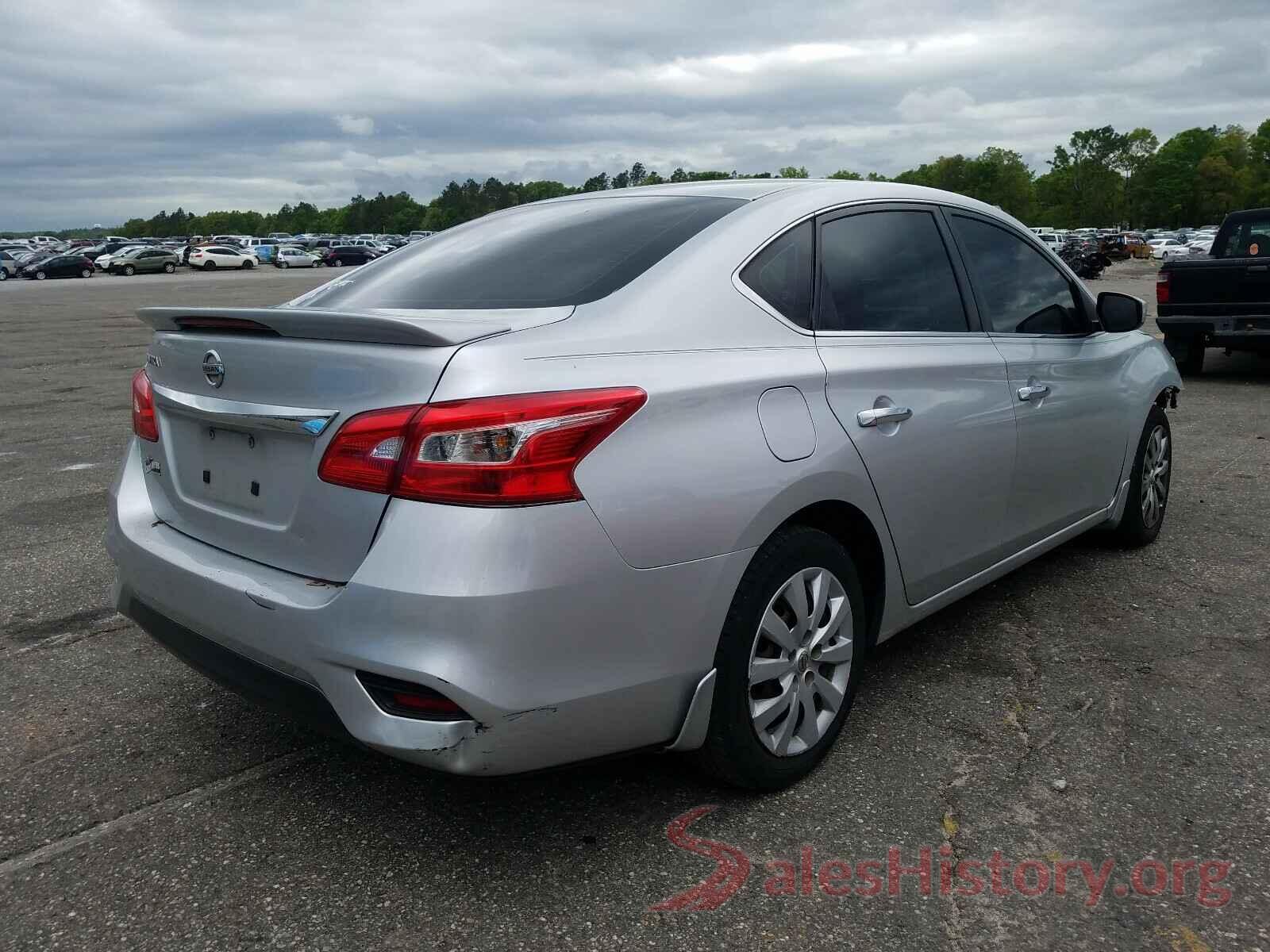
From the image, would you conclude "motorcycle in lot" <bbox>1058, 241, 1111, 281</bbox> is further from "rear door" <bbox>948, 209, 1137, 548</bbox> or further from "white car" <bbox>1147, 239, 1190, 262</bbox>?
"rear door" <bbox>948, 209, 1137, 548</bbox>

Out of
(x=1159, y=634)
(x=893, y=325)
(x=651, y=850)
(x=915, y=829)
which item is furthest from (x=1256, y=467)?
(x=651, y=850)

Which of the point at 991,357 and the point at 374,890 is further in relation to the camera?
the point at 991,357

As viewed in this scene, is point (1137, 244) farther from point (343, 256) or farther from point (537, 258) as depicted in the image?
point (537, 258)

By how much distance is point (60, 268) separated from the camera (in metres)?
53.7

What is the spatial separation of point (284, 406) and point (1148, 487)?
4.04 metres

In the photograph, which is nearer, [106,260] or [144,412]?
[144,412]

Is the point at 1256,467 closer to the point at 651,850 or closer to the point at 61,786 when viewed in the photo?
the point at 651,850

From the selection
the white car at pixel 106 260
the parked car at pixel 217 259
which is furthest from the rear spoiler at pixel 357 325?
the parked car at pixel 217 259

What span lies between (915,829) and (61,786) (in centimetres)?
227

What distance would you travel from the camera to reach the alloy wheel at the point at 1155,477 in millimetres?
4926

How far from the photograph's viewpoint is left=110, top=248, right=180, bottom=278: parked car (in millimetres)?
57344

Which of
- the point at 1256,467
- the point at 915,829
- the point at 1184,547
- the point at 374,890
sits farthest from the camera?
the point at 1256,467

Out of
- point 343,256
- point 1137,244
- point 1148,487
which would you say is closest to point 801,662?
point 1148,487

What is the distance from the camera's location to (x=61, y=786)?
2.94m
